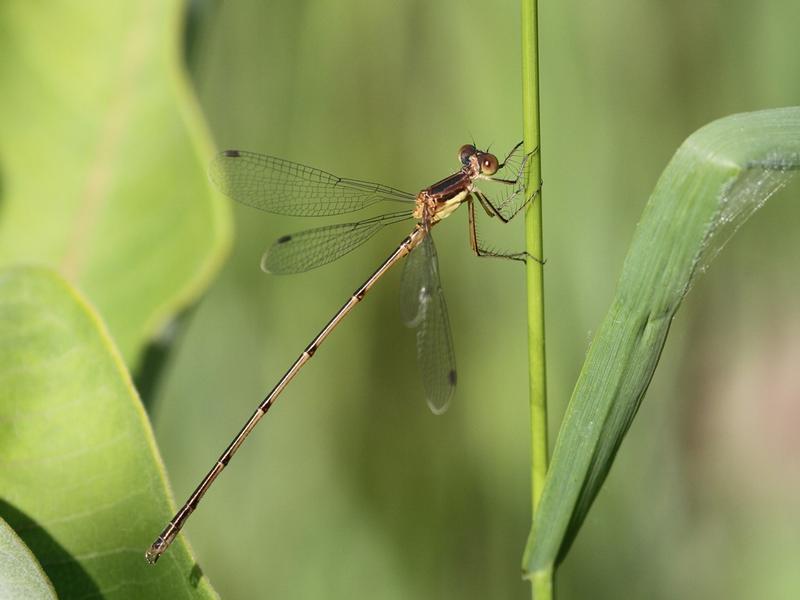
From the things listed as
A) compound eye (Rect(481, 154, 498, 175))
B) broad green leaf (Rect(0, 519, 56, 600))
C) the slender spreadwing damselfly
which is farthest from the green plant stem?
compound eye (Rect(481, 154, 498, 175))

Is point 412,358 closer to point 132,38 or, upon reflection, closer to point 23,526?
point 132,38

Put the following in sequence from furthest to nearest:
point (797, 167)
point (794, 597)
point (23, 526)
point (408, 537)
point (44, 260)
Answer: point (408, 537) → point (794, 597) → point (44, 260) → point (23, 526) → point (797, 167)

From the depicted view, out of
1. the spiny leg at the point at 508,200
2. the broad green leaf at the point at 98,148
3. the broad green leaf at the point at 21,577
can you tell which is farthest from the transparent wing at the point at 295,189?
the broad green leaf at the point at 21,577

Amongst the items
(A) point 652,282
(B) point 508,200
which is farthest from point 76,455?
(B) point 508,200

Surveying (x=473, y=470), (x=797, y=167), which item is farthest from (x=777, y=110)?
(x=473, y=470)

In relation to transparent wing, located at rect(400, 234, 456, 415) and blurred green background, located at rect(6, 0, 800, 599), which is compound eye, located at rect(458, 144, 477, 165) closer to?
transparent wing, located at rect(400, 234, 456, 415)
